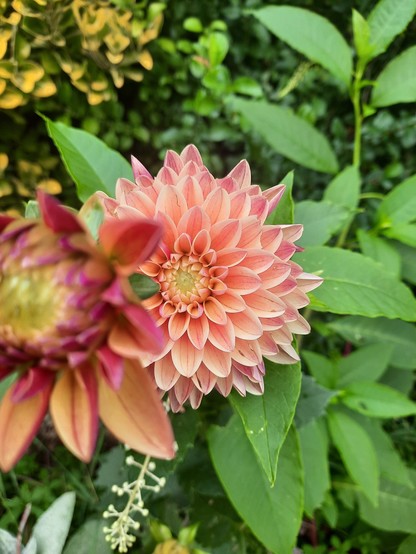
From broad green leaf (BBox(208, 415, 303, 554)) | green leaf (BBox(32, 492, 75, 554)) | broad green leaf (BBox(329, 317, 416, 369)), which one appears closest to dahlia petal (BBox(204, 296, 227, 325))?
broad green leaf (BBox(208, 415, 303, 554))

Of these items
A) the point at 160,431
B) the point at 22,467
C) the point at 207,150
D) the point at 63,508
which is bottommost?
the point at 22,467

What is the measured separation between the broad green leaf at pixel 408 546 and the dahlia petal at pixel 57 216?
0.94 meters

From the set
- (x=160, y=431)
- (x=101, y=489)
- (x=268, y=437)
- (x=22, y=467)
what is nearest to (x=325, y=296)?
(x=268, y=437)

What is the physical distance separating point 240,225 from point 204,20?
91 centimetres

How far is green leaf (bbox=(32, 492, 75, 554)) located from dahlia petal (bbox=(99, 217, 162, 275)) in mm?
448

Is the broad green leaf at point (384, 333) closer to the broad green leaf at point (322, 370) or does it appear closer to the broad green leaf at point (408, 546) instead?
the broad green leaf at point (322, 370)

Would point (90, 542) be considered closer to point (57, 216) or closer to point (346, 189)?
point (57, 216)

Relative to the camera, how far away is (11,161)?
3.69 ft

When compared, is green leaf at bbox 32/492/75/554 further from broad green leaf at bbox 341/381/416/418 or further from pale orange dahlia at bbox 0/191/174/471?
broad green leaf at bbox 341/381/416/418

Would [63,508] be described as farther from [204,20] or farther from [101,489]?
[204,20]

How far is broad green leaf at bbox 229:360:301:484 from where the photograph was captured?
0.51 metres

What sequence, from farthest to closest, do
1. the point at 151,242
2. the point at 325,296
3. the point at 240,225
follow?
the point at 325,296
the point at 240,225
the point at 151,242

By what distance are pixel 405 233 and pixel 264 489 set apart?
0.48 metres

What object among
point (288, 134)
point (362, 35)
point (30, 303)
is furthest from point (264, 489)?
point (362, 35)
